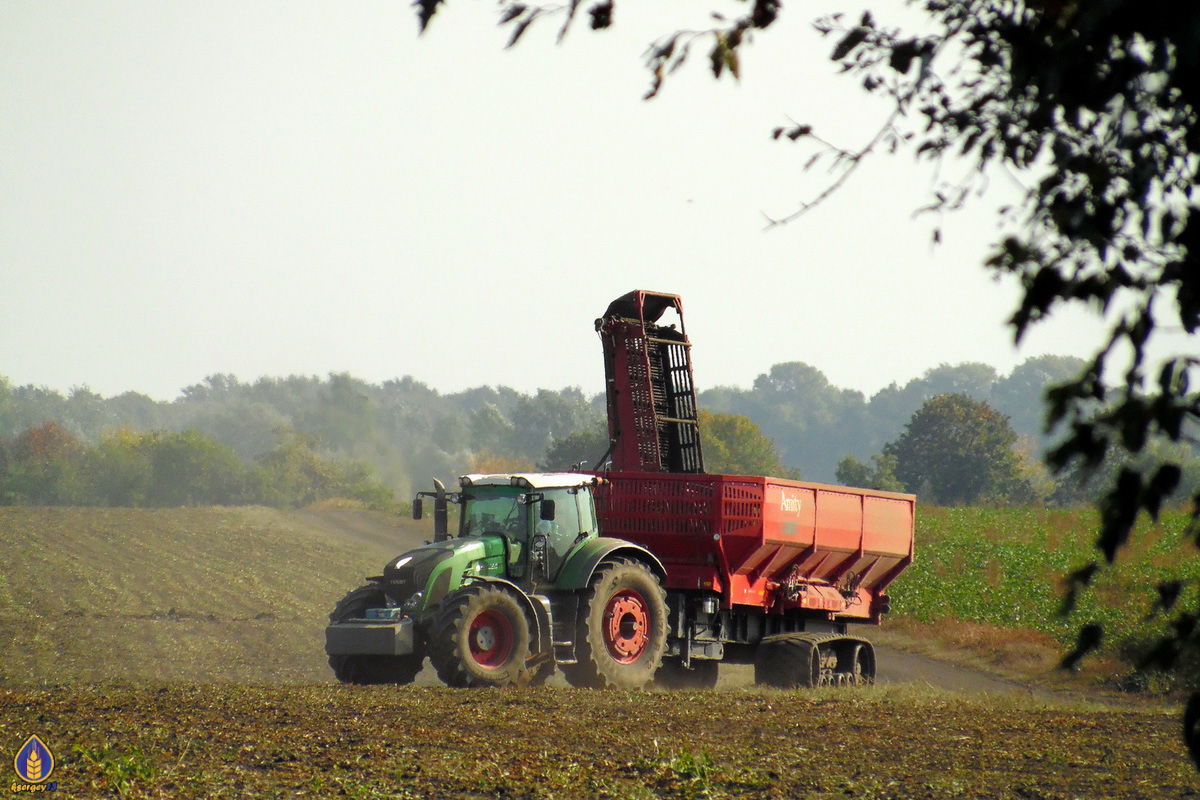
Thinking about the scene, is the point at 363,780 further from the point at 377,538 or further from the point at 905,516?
the point at 377,538

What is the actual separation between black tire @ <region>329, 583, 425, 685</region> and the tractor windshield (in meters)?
1.32

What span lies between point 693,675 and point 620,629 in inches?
97.6

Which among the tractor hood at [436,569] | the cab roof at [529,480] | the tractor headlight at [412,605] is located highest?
the cab roof at [529,480]

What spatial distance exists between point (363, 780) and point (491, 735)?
1.93m

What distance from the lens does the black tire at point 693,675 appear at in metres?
16.1

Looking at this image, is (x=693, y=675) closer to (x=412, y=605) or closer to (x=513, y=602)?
(x=513, y=602)

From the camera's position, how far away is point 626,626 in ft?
46.6

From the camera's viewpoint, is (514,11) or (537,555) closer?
(514,11)

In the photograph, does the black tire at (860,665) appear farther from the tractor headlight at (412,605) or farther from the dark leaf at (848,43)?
the dark leaf at (848,43)

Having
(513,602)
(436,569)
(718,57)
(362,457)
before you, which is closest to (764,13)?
(718,57)

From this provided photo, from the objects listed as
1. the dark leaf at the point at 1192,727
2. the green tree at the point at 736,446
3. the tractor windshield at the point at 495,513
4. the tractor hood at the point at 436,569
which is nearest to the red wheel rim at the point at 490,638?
the tractor hood at the point at 436,569

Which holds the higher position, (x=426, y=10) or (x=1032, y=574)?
(x=426, y=10)
